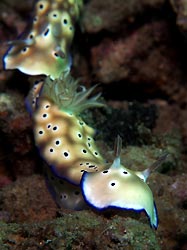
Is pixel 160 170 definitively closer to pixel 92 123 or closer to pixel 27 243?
pixel 92 123

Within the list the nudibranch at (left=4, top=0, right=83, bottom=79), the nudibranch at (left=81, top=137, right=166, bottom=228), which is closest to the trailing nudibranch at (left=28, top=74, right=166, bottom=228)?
the nudibranch at (left=81, top=137, right=166, bottom=228)

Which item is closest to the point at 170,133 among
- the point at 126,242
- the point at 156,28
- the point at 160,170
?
the point at 160,170

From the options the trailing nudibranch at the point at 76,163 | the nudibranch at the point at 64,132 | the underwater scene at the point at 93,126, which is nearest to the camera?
the underwater scene at the point at 93,126

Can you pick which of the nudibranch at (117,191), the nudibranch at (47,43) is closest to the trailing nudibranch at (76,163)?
the nudibranch at (117,191)

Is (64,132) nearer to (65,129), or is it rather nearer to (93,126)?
(65,129)

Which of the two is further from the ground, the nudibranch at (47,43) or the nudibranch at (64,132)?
the nudibranch at (47,43)

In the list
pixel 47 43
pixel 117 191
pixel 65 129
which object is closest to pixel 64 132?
pixel 65 129

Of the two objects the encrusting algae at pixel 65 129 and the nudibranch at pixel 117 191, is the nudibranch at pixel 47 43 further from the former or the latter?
the nudibranch at pixel 117 191

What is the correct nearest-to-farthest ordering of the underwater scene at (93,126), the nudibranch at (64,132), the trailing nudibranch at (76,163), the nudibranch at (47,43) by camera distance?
1. the underwater scene at (93,126)
2. the trailing nudibranch at (76,163)
3. the nudibranch at (64,132)
4. the nudibranch at (47,43)

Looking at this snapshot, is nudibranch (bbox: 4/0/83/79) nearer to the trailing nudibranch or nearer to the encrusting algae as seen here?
the encrusting algae
